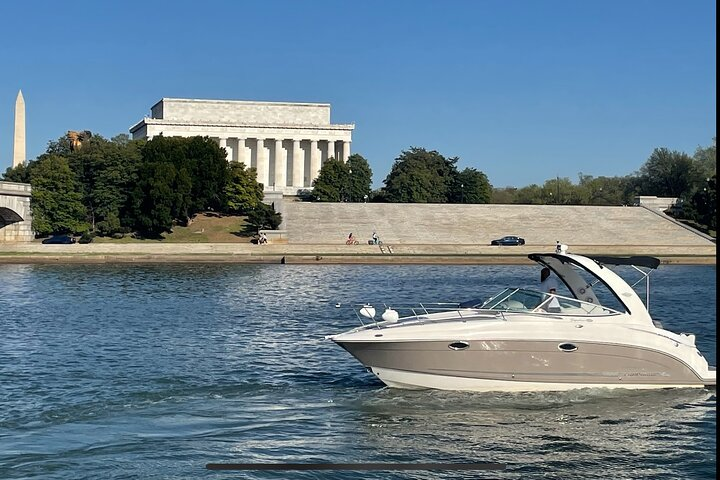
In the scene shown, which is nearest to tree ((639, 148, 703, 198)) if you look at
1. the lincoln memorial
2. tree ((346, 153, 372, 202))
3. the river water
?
tree ((346, 153, 372, 202))

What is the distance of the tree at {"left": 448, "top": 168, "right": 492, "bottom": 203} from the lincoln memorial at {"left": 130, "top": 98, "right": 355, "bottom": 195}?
27678 mm

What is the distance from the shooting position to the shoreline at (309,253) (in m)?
59.0

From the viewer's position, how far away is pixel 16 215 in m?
73.1

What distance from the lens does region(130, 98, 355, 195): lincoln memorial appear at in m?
134

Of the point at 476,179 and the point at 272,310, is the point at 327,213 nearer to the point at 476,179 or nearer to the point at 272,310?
the point at 476,179

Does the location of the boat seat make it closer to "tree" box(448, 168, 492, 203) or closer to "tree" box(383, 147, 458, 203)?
"tree" box(383, 147, 458, 203)

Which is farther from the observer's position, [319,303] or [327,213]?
[327,213]

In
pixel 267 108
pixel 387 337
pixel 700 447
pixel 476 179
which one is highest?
pixel 267 108

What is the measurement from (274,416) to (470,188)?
9605cm

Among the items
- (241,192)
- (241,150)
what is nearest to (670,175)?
(241,192)

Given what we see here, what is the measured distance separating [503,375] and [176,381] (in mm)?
6326

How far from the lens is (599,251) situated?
218 ft

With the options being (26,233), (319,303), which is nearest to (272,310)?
(319,303)

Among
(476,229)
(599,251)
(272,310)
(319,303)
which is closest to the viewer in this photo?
(272,310)
